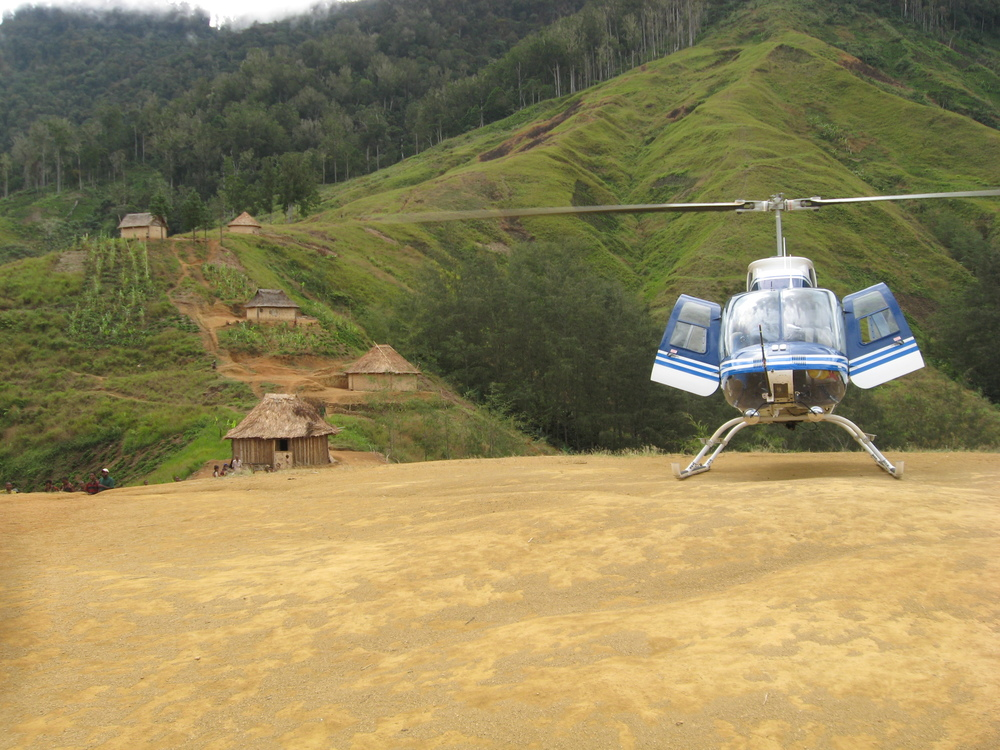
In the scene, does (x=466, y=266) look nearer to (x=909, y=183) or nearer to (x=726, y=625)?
(x=726, y=625)

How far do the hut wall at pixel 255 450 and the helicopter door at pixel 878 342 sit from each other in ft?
59.6

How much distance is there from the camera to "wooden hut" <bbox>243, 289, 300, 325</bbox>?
40.4 metres

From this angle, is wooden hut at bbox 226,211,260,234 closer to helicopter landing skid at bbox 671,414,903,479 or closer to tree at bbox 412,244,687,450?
tree at bbox 412,244,687,450

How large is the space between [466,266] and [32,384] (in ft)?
73.0

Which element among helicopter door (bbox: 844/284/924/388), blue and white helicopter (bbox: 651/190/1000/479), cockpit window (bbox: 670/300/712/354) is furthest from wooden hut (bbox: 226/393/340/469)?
helicopter door (bbox: 844/284/924/388)

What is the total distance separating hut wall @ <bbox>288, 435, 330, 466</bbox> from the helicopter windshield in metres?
16.6

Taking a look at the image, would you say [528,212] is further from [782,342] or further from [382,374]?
[382,374]

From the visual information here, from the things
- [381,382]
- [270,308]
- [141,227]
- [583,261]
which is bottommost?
[381,382]

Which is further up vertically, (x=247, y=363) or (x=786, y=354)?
(x=247, y=363)

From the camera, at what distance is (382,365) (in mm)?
34531

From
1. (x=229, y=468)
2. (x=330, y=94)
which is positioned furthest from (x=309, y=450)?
(x=330, y=94)

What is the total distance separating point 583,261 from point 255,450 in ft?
116

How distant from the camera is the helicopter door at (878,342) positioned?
11.7 m

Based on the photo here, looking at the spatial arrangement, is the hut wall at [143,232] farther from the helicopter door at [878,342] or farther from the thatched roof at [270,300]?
the helicopter door at [878,342]
